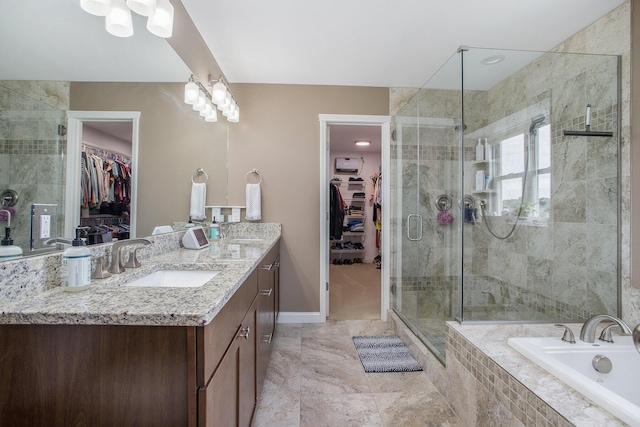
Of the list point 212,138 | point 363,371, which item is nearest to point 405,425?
point 363,371

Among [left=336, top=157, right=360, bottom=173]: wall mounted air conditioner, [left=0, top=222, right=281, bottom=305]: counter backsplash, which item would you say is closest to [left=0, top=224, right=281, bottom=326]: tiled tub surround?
[left=0, top=222, right=281, bottom=305]: counter backsplash

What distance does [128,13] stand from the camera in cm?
117

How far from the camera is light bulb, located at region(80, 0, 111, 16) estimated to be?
105cm

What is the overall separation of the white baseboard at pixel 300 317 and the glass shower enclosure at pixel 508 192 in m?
0.80

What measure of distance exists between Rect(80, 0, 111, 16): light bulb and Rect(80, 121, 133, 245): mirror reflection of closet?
1.38ft

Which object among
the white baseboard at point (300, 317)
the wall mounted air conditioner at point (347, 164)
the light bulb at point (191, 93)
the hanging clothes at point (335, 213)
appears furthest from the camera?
the wall mounted air conditioner at point (347, 164)

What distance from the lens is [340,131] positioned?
4.29 m

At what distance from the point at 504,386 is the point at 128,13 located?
7.47 ft

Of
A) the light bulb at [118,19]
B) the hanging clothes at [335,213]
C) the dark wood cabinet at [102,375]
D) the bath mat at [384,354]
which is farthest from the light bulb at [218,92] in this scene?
the hanging clothes at [335,213]

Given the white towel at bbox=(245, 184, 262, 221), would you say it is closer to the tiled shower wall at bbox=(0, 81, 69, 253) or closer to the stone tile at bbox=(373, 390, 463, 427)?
the tiled shower wall at bbox=(0, 81, 69, 253)

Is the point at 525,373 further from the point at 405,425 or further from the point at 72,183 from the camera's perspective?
the point at 72,183

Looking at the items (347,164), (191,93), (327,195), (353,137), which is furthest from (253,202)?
(347,164)

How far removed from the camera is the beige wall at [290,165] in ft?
8.74

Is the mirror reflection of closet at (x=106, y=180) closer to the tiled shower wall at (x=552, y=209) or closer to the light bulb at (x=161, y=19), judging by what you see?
the light bulb at (x=161, y=19)
